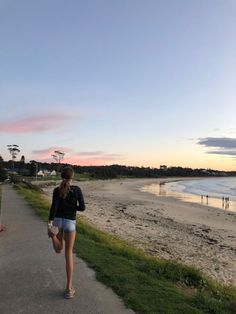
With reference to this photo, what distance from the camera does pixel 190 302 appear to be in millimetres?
7277

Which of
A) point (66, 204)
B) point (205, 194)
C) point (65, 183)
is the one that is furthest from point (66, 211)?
point (205, 194)

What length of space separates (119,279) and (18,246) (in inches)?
175

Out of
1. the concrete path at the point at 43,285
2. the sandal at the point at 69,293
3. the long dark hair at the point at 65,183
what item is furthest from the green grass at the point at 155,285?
the long dark hair at the point at 65,183

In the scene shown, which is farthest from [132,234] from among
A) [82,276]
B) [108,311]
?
[108,311]

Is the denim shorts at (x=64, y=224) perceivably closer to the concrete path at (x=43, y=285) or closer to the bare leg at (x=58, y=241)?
the bare leg at (x=58, y=241)

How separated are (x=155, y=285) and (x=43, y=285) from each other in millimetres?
1884

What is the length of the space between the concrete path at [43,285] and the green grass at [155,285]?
0.87ft

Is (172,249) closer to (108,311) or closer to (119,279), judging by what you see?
(119,279)

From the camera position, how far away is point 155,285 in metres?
8.10

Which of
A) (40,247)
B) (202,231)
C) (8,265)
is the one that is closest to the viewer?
(8,265)

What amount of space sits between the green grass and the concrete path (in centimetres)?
27

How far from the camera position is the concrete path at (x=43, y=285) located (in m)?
6.57

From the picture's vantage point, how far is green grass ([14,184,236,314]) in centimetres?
694

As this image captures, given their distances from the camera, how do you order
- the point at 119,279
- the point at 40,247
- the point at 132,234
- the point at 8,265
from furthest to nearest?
1. the point at 132,234
2. the point at 40,247
3. the point at 8,265
4. the point at 119,279
